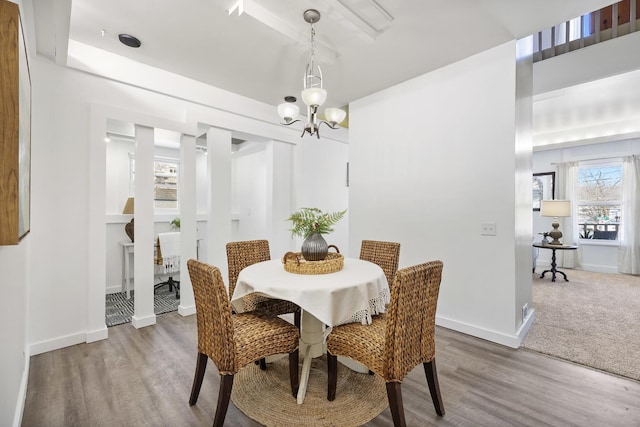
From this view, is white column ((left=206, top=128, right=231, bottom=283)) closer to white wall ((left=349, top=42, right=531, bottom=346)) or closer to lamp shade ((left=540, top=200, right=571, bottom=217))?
white wall ((left=349, top=42, right=531, bottom=346))

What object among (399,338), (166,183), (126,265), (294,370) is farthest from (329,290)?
(166,183)

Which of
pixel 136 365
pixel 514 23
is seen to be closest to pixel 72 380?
pixel 136 365

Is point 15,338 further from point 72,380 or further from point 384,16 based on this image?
point 384,16

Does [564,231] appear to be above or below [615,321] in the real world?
above

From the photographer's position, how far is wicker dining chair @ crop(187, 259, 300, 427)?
1526 mm

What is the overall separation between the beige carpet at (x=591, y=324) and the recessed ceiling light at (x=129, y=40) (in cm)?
436

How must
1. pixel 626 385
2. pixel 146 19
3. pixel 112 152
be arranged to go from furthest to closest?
pixel 112 152, pixel 146 19, pixel 626 385

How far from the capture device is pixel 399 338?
1464 millimetres

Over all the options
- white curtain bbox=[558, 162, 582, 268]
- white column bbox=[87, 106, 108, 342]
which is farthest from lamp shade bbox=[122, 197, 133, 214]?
white curtain bbox=[558, 162, 582, 268]

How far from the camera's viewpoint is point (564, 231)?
614 centimetres

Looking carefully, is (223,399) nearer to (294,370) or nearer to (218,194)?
(294,370)

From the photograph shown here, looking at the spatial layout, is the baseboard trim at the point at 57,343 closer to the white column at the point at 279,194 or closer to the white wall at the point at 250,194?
the white column at the point at 279,194

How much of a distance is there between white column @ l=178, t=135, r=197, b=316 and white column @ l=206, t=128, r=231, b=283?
0.73ft

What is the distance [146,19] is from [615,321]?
534 centimetres
